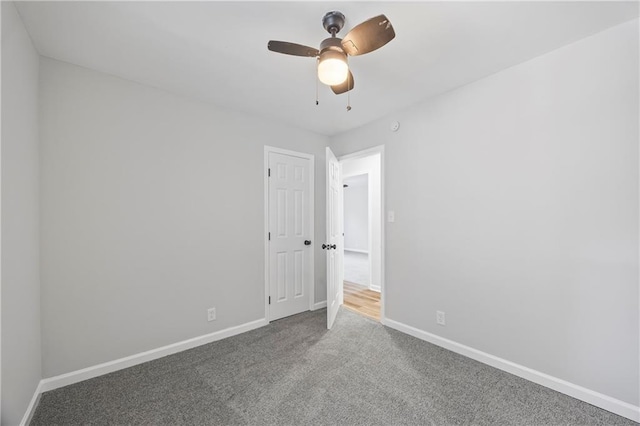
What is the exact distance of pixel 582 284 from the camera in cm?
182

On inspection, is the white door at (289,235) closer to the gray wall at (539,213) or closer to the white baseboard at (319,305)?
the white baseboard at (319,305)

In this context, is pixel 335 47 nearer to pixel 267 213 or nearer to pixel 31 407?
pixel 267 213

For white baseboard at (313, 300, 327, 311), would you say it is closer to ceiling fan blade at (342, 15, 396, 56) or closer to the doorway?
the doorway

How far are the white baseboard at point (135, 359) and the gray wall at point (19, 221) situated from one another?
0.46 ft

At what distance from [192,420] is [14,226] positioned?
60.8 inches

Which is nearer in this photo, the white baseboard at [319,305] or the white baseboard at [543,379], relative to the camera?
the white baseboard at [543,379]

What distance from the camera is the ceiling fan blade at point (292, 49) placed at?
4.92 ft

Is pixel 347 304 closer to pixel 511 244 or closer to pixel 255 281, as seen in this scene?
pixel 255 281

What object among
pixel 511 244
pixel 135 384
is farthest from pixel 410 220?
pixel 135 384

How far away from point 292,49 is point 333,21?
0.29 meters

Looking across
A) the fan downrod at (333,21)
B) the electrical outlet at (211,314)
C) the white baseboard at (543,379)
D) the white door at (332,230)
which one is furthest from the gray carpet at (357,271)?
the fan downrod at (333,21)

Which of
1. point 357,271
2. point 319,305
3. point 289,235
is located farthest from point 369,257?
point 289,235

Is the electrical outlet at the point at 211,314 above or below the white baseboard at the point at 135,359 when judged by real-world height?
above

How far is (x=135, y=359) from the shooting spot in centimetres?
226
